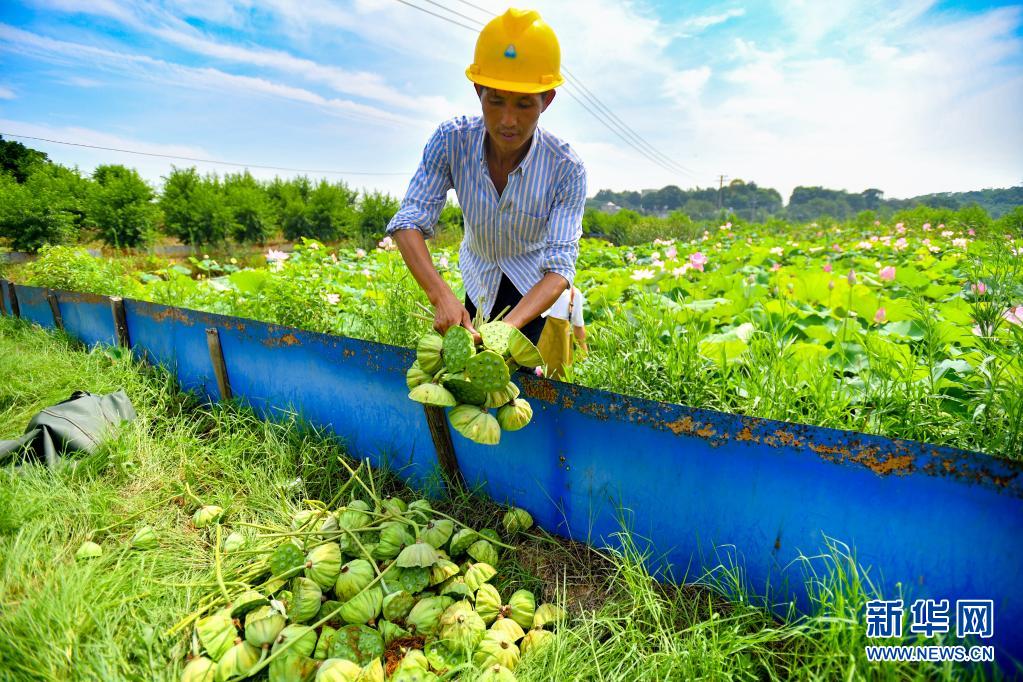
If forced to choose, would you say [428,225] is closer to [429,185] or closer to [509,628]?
[429,185]

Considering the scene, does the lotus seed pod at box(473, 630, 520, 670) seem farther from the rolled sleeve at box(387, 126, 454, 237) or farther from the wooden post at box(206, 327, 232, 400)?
the wooden post at box(206, 327, 232, 400)

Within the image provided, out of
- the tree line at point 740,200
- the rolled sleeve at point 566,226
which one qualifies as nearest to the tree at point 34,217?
the rolled sleeve at point 566,226

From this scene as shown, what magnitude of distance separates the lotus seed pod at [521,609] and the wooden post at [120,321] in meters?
3.54

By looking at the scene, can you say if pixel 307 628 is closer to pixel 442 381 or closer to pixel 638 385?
pixel 442 381

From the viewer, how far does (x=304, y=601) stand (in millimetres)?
1594

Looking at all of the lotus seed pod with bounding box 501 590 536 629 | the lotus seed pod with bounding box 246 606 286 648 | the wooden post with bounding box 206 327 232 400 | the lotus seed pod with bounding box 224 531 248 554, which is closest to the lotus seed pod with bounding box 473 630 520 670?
the lotus seed pod with bounding box 501 590 536 629

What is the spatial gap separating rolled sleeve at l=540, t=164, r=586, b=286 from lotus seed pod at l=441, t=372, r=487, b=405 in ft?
1.80

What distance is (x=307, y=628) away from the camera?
1.51 metres

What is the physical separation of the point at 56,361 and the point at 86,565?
272 centimetres

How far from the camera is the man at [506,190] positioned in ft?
5.83

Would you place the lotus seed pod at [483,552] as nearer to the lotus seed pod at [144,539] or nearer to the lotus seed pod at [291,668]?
the lotus seed pod at [291,668]

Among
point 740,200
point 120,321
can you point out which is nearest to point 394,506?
point 120,321

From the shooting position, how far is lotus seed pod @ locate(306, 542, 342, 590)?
1685 millimetres

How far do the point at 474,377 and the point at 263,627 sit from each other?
0.88 metres
